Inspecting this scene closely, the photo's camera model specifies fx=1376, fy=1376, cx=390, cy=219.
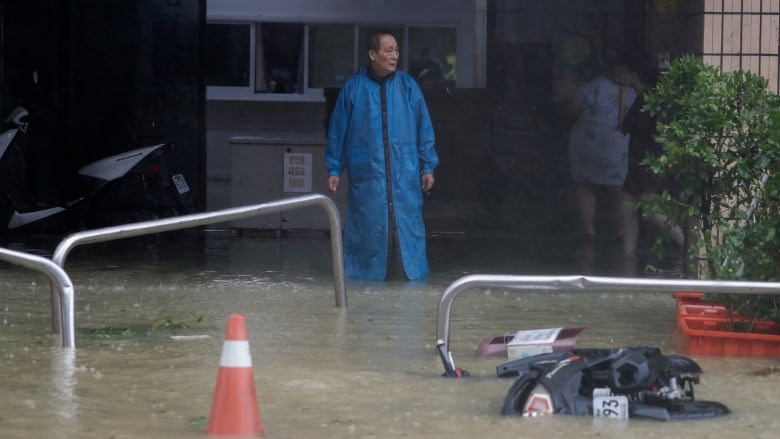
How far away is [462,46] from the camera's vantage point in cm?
1856

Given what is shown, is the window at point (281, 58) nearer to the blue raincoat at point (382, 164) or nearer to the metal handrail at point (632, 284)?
the blue raincoat at point (382, 164)

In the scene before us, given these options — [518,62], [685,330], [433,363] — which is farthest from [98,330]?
[518,62]

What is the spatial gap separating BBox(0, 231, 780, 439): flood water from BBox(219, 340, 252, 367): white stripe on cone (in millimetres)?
296

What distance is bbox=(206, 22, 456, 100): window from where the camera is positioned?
19.8 meters

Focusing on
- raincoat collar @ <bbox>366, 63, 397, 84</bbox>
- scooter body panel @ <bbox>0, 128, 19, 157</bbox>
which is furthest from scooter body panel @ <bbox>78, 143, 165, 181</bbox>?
raincoat collar @ <bbox>366, 63, 397, 84</bbox>

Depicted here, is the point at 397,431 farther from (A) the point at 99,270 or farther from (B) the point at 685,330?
(A) the point at 99,270

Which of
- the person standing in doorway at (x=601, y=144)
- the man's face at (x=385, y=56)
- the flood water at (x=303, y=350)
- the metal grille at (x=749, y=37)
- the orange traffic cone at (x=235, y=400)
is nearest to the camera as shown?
the orange traffic cone at (x=235, y=400)

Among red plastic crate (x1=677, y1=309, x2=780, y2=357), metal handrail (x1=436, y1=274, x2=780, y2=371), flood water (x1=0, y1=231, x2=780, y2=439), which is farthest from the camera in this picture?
red plastic crate (x1=677, y1=309, x2=780, y2=357)

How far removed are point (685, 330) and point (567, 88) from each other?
23.3 ft

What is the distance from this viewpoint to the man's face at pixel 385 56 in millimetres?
9453

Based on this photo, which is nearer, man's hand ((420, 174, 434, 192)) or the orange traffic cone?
the orange traffic cone

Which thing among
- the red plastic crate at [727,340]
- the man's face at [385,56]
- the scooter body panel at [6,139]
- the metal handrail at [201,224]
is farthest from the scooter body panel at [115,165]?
the red plastic crate at [727,340]

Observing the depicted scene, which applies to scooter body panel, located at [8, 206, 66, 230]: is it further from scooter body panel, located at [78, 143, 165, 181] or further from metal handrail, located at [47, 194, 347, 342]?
metal handrail, located at [47, 194, 347, 342]

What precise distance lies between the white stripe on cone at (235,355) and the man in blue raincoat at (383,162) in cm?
466
